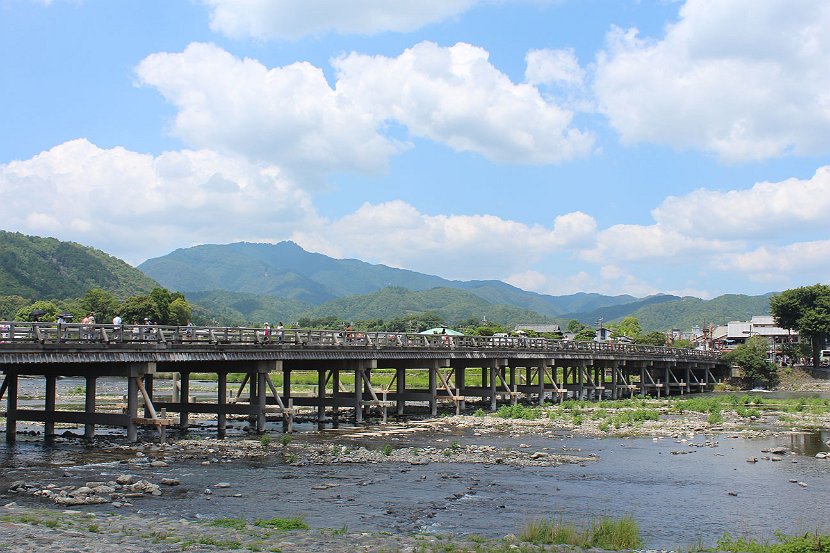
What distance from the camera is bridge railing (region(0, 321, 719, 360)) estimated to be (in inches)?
1191

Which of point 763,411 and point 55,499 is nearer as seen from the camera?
point 55,499

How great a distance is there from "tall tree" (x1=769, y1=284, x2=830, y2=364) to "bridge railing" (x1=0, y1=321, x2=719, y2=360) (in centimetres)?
6104

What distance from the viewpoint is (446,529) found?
64.7ft

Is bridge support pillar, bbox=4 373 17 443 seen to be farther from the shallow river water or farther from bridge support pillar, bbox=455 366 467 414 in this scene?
bridge support pillar, bbox=455 366 467 414

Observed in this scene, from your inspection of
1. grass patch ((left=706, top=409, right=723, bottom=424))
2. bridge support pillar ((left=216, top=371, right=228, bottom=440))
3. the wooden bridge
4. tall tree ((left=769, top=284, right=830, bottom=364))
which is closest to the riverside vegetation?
the wooden bridge

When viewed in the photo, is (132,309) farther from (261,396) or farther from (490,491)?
(490,491)

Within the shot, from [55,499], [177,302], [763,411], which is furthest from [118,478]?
[177,302]

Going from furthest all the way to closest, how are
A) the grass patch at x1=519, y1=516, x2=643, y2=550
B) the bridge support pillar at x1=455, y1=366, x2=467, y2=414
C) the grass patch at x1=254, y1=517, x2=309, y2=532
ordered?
1. the bridge support pillar at x1=455, y1=366, x2=467, y2=414
2. the grass patch at x1=254, y1=517, x2=309, y2=532
3. the grass patch at x1=519, y1=516, x2=643, y2=550

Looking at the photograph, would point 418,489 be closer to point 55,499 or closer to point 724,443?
point 55,499

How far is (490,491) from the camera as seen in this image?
2528 cm

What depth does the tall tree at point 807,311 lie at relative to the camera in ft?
376

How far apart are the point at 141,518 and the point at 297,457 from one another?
1255 cm

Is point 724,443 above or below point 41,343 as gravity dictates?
below

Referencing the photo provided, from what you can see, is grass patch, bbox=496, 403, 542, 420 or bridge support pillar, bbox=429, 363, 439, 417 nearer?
grass patch, bbox=496, 403, 542, 420
